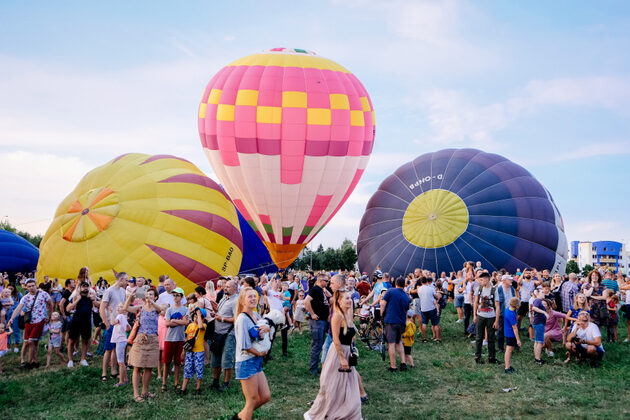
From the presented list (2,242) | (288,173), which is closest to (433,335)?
(288,173)

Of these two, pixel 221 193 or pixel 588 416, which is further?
pixel 221 193

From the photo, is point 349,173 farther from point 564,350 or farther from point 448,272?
point 564,350

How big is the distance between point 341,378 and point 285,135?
46.9 feet

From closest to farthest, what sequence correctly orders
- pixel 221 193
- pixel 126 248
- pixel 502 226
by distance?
pixel 126 248
pixel 221 193
pixel 502 226

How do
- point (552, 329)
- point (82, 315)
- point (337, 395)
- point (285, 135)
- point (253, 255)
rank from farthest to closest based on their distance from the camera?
point (253, 255)
point (285, 135)
point (552, 329)
point (82, 315)
point (337, 395)

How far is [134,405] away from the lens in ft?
23.8

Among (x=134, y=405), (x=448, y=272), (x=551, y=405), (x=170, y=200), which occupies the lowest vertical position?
(x=134, y=405)

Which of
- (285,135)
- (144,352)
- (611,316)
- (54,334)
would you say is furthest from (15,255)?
(611,316)

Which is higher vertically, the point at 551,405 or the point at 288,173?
the point at 288,173

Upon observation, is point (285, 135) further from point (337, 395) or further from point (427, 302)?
point (337, 395)

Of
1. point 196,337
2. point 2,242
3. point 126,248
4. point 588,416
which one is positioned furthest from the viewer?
point 2,242

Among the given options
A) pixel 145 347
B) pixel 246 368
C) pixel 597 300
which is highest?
pixel 597 300

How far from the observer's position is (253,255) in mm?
20734

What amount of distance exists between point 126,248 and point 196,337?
10149 millimetres
